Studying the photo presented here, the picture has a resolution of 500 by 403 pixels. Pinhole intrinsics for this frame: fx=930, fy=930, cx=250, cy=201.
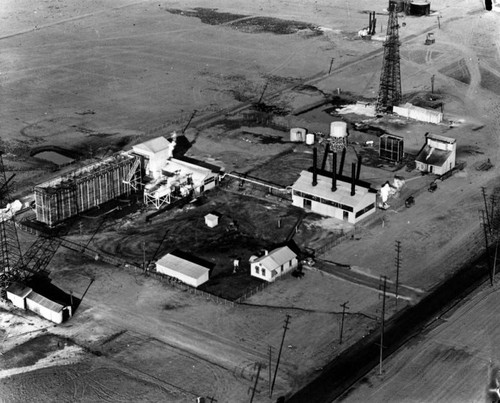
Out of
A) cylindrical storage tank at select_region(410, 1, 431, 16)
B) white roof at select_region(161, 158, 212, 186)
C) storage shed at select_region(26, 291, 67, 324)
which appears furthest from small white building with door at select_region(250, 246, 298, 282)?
cylindrical storage tank at select_region(410, 1, 431, 16)

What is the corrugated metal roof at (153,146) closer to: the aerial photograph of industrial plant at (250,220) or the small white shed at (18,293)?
the aerial photograph of industrial plant at (250,220)

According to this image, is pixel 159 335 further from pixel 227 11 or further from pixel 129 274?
pixel 227 11

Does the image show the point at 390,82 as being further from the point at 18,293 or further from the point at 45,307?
the point at 45,307

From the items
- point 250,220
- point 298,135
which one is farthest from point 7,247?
point 298,135

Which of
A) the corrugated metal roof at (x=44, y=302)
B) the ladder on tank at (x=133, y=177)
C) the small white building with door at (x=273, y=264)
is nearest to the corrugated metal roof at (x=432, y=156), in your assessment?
the small white building with door at (x=273, y=264)

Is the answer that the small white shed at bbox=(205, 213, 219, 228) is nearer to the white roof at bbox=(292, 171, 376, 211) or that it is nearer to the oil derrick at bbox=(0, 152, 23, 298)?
the white roof at bbox=(292, 171, 376, 211)

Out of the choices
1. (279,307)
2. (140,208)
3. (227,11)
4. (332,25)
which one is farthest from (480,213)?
(227,11)
